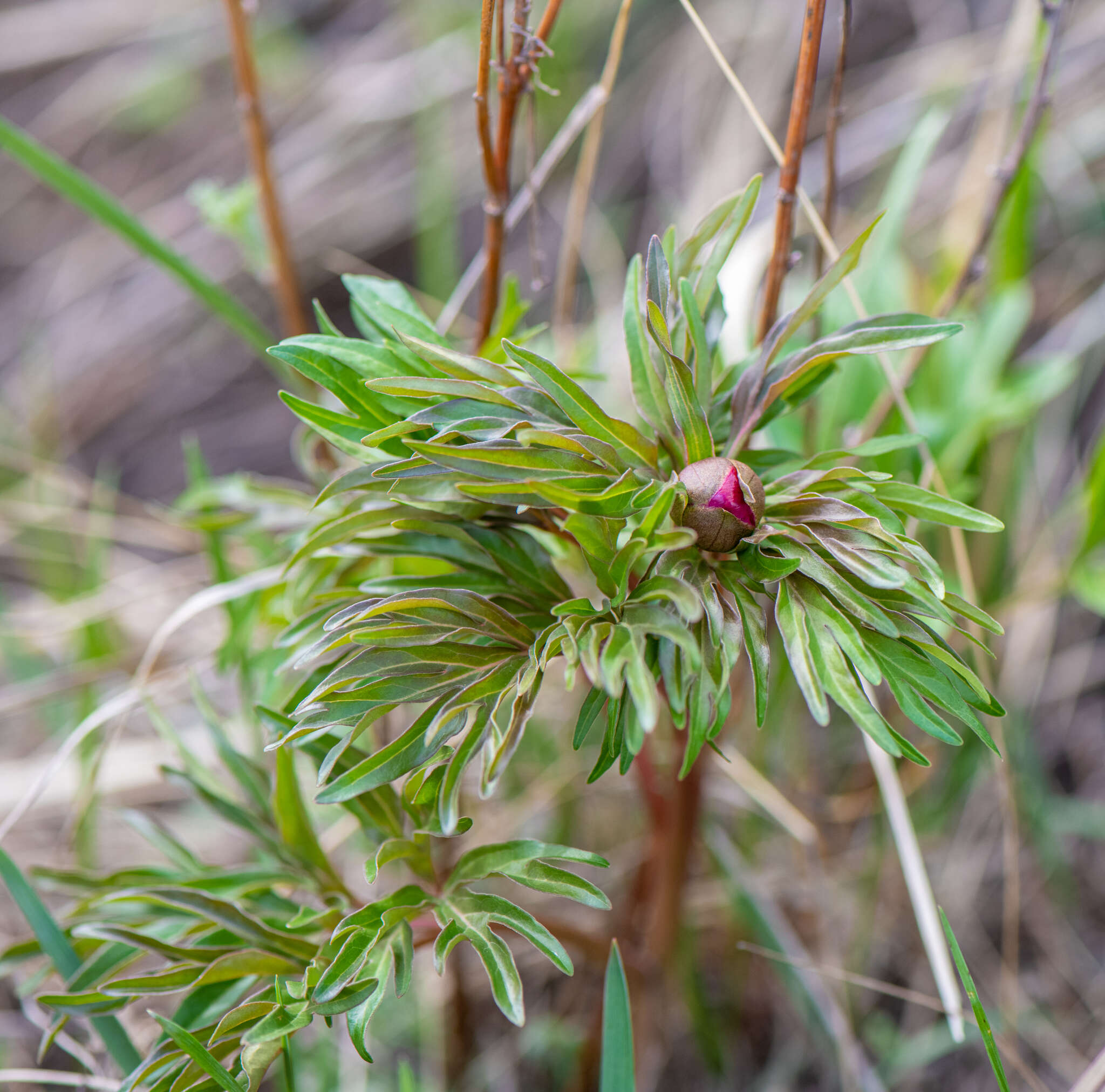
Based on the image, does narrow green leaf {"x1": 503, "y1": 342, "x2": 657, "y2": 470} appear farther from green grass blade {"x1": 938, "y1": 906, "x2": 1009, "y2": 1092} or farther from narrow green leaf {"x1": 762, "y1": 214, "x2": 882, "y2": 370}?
green grass blade {"x1": 938, "y1": 906, "x2": 1009, "y2": 1092}

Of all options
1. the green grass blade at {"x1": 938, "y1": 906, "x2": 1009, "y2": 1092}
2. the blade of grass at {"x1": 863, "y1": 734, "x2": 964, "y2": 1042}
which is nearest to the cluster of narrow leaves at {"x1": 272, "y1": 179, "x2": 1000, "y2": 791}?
the green grass blade at {"x1": 938, "y1": 906, "x2": 1009, "y2": 1092}

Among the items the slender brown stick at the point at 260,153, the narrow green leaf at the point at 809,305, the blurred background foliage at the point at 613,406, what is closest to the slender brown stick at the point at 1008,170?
the blurred background foliage at the point at 613,406

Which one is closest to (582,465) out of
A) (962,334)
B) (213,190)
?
(213,190)

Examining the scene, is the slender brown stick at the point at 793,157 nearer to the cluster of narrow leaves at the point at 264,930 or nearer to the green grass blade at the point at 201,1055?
the cluster of narrow leaves at the point at 264,930

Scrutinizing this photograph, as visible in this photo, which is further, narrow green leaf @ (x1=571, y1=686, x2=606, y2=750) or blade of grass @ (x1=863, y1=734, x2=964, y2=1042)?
blade of grass @ (x1=863, y1=734, x2=964, y2=1042)

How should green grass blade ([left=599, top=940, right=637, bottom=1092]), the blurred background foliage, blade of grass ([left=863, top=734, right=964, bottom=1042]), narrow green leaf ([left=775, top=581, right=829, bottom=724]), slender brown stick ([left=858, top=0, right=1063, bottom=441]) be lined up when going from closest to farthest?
narrow green leaf ([left=775, top=581, right=829, bottom=724]), green grass blade ([left=599, top=940, right=637, bottom=1092]), slender brown stick ([left=858, top=0, right=1063, bottom=441]), blade of grass ([left=863, top=734, right=964, bottom=1042]), the blurred background foliage

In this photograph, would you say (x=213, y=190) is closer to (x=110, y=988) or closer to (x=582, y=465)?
(x=582, y=465)

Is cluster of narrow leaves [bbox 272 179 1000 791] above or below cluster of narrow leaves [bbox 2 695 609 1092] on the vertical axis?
above

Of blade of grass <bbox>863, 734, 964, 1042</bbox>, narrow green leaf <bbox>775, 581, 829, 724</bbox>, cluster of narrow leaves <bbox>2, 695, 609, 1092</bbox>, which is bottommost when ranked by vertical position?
blade of grass <bbox>863, 734, 964, 1042</bbox>
